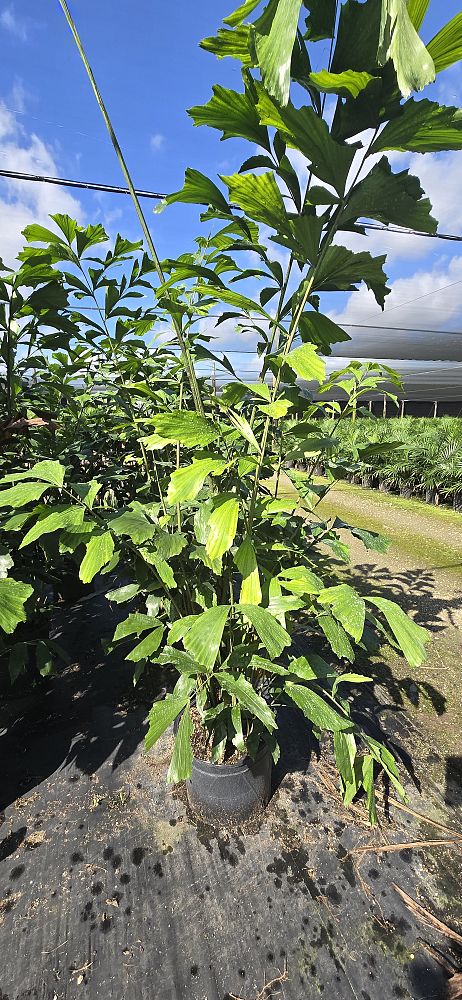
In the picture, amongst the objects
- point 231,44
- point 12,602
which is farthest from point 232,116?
point 12,602

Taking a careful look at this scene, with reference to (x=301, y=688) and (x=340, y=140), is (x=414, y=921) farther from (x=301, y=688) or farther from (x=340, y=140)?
(x=340, y=140)

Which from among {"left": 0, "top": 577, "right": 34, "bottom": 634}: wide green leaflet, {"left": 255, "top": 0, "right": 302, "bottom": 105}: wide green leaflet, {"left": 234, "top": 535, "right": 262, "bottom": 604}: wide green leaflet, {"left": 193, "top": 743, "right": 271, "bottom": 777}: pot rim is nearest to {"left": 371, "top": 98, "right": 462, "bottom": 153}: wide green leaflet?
{"left": 255, "top": 0, "right": 302, "bottom": 105}: wide green leaflet

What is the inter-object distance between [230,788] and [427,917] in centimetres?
51

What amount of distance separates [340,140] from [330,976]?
4.92ft

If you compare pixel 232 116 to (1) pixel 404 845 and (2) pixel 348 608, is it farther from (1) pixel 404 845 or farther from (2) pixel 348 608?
(1) pixel 404 845

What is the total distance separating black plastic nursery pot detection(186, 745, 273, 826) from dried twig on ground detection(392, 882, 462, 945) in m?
0.38

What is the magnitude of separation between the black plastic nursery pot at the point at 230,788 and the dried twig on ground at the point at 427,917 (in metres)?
0.38

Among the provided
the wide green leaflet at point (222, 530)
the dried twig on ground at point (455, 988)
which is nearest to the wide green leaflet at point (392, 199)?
the wide green leaflet at point (222, 530)

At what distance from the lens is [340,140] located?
0.60m

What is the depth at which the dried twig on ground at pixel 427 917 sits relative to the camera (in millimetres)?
934

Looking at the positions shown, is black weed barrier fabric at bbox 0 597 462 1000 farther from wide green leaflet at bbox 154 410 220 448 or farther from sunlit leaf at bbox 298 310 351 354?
sunlit leaf at bbox 298 310 351 354

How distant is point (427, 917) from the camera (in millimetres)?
970

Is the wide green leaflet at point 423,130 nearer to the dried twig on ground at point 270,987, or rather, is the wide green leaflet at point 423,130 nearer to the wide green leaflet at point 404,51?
the wide green leaflet at point 404,51

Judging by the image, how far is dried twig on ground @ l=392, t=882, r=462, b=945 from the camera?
0.93 metres
